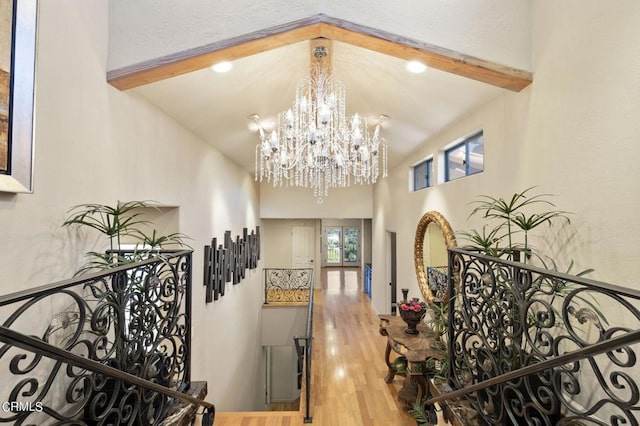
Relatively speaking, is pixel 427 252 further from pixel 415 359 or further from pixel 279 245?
pixel 279 245

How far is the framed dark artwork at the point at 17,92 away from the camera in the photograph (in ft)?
4.80

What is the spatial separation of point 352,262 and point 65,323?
13.6 meters

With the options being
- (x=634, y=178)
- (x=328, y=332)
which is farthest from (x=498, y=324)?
(x=328, y=332)

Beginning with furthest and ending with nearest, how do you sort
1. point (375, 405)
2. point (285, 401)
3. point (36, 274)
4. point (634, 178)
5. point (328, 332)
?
1. point (285, 401)
2. point (328, 332)
3. point (375, 405)
4. point (36, 274)
5. point (634, 178)

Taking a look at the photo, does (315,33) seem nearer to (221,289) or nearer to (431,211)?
(431,211)

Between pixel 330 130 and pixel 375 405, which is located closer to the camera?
pixel 330 130

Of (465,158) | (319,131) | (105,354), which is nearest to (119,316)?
(105,354)

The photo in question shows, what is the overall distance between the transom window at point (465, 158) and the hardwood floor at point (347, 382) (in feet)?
9.45

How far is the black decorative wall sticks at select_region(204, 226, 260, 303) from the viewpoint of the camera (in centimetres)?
437

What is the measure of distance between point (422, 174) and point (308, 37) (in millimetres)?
3483

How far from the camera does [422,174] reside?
204 inches

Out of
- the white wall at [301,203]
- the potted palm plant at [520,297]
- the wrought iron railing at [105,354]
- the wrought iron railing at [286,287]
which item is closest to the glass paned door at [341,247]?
the wrought iron railing at [286,287]

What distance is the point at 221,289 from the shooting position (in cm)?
489

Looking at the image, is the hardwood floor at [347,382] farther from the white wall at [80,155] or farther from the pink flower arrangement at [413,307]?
the white wall at [80,155]
